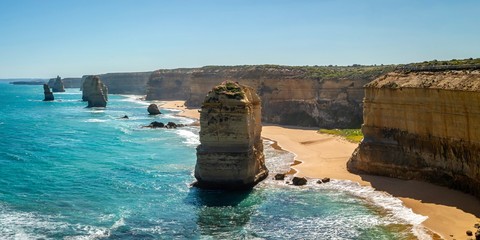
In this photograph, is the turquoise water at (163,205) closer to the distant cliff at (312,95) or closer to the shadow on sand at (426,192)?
the shadow on sand at (426,192)

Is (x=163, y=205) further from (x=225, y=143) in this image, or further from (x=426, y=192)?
(x=426, y=192)

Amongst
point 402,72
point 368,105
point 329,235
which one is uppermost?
point 402,72

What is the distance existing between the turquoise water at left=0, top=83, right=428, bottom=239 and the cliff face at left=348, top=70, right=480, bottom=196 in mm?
3878

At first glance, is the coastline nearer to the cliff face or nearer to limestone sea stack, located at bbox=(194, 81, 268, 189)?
the cliff face

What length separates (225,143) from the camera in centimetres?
3475

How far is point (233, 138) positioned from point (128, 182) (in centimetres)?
979

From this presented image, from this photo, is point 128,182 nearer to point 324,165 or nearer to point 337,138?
point 324,165

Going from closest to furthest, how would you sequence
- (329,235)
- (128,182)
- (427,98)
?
(329,235), (427,98), (128,182)

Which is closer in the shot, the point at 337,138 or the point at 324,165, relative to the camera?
the point at 324,165

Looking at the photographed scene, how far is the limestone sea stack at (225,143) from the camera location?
112 ft

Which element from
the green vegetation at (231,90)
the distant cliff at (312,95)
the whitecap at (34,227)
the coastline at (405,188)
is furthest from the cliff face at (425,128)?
the distant cliff at (312,95)

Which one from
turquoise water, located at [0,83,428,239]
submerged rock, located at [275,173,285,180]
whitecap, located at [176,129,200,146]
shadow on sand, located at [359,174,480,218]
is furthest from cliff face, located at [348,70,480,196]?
whitecap, located at [176,129,200,146]

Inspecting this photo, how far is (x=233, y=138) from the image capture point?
3472 cm

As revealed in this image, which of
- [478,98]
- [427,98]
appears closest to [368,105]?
[427,98]
